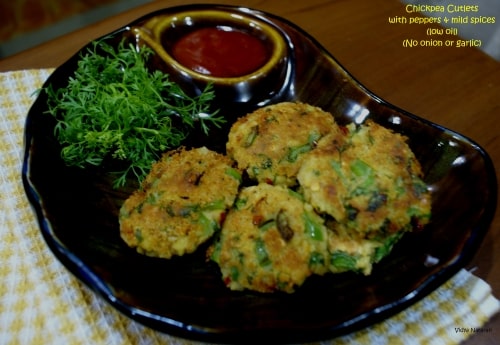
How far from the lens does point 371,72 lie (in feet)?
11.2

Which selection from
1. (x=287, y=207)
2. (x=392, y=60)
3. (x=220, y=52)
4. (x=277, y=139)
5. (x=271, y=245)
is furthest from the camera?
(x=392, y=60)

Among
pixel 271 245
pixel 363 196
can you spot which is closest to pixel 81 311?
pixel 271 245

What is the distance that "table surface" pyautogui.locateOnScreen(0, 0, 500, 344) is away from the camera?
3197mm

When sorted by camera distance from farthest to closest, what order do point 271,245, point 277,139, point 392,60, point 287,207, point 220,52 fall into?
1. point 392,60
2. point 220,52
3. point 277,139
4. point 287,207
5. point 271,245

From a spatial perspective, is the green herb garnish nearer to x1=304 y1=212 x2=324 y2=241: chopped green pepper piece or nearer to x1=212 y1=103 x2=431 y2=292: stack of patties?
x1=212 y1=103 x2=431 y2=292: stack of patties

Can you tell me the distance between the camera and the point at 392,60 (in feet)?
11.5

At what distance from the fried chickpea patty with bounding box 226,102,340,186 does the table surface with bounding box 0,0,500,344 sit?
0.96m

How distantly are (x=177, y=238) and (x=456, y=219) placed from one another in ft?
4.38

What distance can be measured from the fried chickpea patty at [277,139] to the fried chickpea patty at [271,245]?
0.21 meters

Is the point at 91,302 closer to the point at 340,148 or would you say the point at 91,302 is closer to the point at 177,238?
the point at 177,238

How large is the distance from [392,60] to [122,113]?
207cm

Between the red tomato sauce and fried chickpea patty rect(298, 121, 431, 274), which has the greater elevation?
the red tomato sauce

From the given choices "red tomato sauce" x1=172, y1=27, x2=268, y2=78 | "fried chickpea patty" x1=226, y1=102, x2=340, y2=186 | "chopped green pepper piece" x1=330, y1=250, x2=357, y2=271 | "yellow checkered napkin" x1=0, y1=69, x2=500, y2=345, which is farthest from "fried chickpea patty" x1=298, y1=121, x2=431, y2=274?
"red tomato sauce" x1=172, y1=27, x2=268, y2=78

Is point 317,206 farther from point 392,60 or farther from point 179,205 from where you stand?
point 392,60
